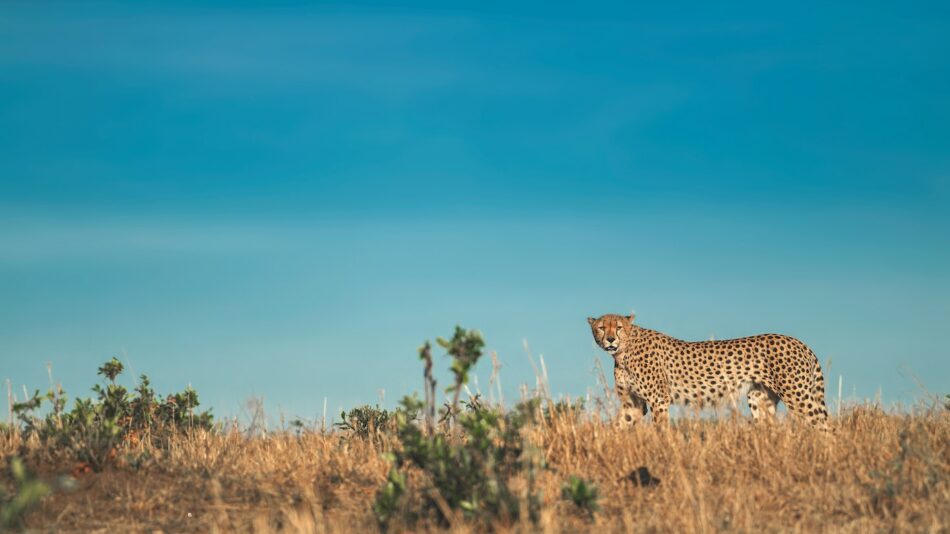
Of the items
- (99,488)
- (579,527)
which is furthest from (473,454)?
(99,488)

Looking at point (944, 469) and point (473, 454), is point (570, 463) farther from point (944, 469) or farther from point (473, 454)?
point (944, 469)

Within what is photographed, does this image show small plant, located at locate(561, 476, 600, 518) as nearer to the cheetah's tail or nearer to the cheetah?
the cheetah

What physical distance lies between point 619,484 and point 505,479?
128cm

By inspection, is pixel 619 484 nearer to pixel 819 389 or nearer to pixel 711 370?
pixel 711 370

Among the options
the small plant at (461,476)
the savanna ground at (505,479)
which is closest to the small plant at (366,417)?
the savanna ground at (505,479)

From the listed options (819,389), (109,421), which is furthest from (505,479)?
(819,389)

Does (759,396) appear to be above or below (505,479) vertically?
above

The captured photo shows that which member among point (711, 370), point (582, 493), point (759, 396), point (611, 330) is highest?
point (611, 330)

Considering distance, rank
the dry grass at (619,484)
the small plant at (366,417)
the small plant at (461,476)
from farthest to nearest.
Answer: the small plant at (366,417)
the dry grass at (619,484)
the small plant at (461,476)

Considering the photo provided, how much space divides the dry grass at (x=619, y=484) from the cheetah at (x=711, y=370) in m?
3.75

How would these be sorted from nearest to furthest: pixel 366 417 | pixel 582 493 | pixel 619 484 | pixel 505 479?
pixel 582 493 < pixel 505 479 < pixel 619 484 < pixel 366 417

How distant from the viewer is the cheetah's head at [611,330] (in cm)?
1267

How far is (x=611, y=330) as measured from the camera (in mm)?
12656

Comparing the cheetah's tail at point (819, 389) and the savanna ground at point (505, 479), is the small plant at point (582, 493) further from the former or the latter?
the cheetah's tail at point (819, 389)
